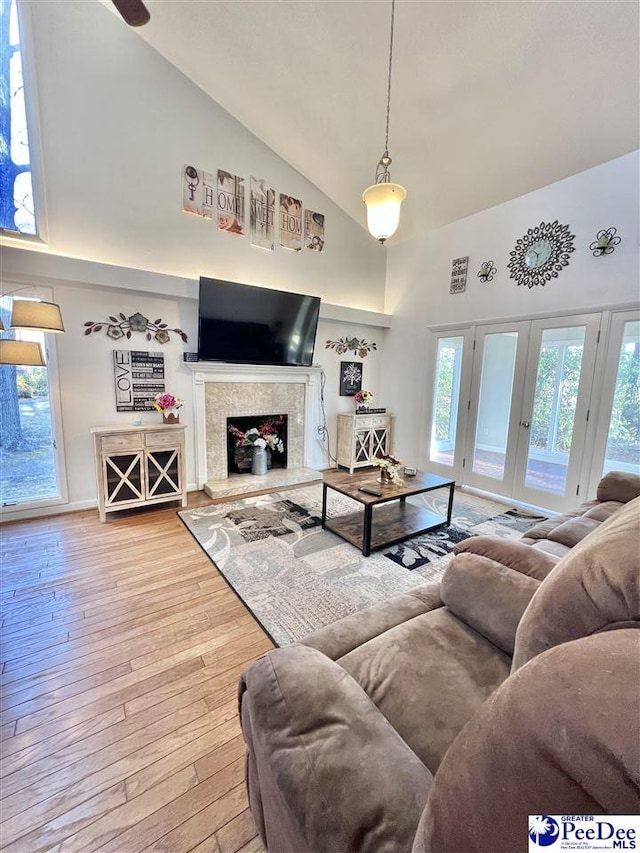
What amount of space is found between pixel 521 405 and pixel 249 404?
129 inches

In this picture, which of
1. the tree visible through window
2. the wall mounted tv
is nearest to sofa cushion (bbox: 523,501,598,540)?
the wall mounted tv

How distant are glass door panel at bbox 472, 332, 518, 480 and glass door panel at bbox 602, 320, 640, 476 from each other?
38.1 inches

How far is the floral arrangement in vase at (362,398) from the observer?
5.30 m

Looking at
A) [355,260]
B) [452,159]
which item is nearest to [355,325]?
[355,260]

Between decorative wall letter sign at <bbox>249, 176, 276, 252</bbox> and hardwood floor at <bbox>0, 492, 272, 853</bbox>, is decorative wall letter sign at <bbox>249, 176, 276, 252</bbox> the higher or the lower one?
the higher one

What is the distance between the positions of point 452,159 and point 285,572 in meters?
4.34

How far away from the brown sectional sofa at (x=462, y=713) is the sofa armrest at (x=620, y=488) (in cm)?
163

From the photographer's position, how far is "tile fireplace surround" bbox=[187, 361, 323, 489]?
165 inches

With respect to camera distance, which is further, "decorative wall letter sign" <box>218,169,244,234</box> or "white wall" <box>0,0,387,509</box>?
"decorative wall letter sign" <box>218,169,244,234</box>

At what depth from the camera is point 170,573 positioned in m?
2.55

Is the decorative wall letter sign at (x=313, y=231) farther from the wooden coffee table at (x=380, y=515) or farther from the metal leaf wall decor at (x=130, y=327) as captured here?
the wooden coffee table at (x=380, y=515)

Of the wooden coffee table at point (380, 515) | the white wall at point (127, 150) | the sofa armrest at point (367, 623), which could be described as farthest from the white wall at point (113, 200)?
the sofa armrest at point (367, 623)

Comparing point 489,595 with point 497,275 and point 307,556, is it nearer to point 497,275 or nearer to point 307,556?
point 307,556

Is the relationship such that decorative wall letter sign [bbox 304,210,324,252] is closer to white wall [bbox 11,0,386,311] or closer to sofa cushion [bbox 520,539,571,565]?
white wall [bbox 11,0,386,311]
